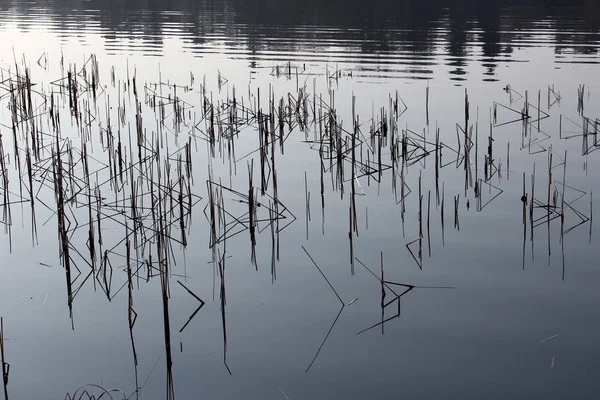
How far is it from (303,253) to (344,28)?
31947 millimetres

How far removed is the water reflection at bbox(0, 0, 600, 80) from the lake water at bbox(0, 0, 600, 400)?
8.26 metres

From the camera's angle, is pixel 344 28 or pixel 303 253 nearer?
pixel 303 253

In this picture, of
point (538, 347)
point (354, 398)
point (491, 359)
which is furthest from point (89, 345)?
point (538, 347)

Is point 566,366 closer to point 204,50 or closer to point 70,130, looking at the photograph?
point 70,130

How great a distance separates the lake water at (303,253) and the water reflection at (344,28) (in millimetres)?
8258

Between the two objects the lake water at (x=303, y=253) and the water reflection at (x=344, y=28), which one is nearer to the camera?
the lake water at (x=303, y=253)

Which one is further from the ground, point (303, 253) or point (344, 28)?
point (344, 28)

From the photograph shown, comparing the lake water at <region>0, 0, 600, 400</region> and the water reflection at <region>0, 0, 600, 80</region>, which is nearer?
the lake water at <region>0, 0, 600, 400</region>

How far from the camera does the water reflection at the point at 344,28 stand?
83.4 ft

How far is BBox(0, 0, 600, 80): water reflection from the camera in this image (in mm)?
25422

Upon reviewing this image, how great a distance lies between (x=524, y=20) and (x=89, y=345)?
1552 inches

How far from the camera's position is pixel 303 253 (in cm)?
779

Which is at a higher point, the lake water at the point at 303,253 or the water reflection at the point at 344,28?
the water reflection at the point at 344,28

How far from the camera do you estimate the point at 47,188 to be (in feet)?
32.1
